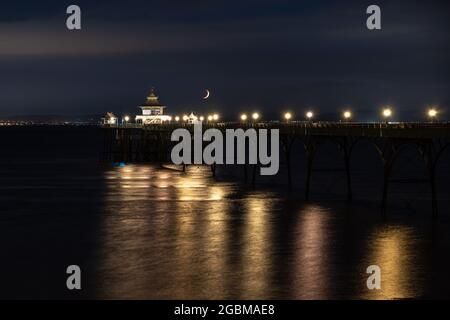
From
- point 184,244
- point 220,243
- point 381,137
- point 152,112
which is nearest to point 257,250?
point 220,243

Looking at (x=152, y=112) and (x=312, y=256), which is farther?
(x=152, y=112)

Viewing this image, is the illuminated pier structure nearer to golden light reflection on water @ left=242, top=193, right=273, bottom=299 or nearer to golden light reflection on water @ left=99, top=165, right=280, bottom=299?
golden light reflection on water @ left=99, top=165, right=280, bottom=299

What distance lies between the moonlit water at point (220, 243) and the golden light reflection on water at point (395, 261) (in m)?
0.04

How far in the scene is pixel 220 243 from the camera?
108 ft

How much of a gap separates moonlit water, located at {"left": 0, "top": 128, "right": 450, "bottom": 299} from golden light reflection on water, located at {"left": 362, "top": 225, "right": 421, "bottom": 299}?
0.04 meters

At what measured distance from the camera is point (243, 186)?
6056 centimetres

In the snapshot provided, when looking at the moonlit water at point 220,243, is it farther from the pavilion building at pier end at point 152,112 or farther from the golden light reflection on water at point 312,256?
the pavilion building at pier end at point 152,112

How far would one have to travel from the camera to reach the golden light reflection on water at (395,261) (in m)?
23.8

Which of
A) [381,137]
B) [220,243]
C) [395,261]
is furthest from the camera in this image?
[381,137]

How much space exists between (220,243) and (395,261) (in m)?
8.20

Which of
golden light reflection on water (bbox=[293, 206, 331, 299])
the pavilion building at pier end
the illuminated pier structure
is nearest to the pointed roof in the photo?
the pavilion building at pier end

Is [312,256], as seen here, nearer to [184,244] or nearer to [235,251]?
[235,251]

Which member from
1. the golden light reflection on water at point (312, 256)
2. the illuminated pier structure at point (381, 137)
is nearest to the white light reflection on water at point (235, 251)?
the golden light reflection on water at point (312, 256)
